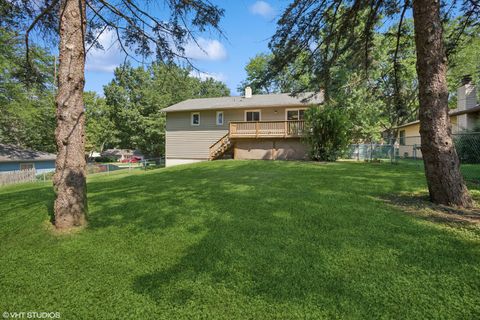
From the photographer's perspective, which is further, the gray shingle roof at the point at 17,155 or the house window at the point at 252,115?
the gray shingle roof at the point at 17,155

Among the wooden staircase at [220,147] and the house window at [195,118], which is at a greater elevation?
the house window at [195,118]

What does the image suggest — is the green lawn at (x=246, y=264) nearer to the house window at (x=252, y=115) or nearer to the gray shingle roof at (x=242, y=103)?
the gray shingle roof at (x=242, y=103)

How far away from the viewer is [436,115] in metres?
4.20

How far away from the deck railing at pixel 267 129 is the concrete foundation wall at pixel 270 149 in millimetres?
550

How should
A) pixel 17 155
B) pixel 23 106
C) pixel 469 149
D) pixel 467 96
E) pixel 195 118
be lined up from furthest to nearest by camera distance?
1. pixel 17 155
2. pixel 23 106
3. pixel 195 118
4. pixel 467 96
5. pixel 469 149

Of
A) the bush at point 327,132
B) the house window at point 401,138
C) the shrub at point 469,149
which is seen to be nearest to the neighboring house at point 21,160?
the bush at point 327,132

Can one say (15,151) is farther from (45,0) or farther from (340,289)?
(340,289)

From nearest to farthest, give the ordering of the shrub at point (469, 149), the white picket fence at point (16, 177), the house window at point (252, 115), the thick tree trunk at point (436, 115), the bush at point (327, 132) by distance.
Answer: the thick tree trunk at point (436, 115), the bush at point (327, 132), the shrub at point (469, 149), the white picket fence at point (16, 177), the house window at point (252, 115)

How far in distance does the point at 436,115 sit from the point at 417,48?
1245 millimetres

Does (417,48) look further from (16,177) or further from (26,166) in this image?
(26,166)

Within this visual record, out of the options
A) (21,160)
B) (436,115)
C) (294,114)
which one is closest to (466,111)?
(294,114)

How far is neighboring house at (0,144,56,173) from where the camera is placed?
20.4m

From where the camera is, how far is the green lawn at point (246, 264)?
2.07 metres

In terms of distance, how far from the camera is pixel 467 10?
587 cm
